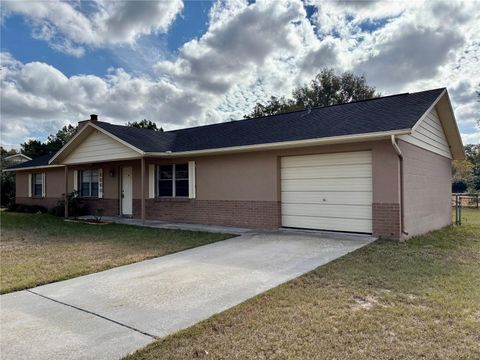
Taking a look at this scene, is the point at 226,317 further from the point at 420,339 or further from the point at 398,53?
the point at 398,53

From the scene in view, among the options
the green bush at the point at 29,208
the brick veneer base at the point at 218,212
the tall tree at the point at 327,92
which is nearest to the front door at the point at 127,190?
the brick veneer base at the point at 218,212

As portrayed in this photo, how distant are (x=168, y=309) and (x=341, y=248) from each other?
4.40 m

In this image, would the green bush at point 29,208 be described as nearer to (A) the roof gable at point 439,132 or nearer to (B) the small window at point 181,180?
(B) the small window at point 181,180

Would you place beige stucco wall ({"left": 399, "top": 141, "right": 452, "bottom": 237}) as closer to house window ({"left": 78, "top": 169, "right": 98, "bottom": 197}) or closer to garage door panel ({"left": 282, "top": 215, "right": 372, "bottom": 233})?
garage door panel ({"left": 282, "top": 215, "right": 372, "bottom": 233})

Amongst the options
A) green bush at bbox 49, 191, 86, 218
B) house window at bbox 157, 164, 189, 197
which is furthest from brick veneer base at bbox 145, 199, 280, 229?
green bush at bbox 49, 191, 86, 218

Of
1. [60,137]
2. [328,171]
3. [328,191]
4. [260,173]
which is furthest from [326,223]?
[60,137]

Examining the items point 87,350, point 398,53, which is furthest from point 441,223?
point 87,350

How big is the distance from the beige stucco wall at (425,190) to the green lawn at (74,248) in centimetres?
500

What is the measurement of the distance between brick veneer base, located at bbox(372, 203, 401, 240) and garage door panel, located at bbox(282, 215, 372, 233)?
312mm

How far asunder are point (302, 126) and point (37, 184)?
17.6 m

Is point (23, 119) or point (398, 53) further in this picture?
point (23, 119)

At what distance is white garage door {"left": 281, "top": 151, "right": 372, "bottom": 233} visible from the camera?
8.62 meters

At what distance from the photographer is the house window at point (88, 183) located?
1616 cm

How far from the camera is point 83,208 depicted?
53.7 ft
